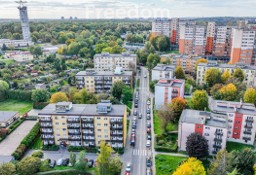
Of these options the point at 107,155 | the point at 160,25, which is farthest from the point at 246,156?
the point at 160,25

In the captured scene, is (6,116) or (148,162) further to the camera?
(6,116)

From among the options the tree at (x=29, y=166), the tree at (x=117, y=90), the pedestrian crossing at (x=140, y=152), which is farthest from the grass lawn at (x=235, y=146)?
the tree at (x=29, y=166)

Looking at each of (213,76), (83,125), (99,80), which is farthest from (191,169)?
(213,76)

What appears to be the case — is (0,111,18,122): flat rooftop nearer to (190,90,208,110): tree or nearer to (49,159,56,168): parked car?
(49,159,56,168): parked car

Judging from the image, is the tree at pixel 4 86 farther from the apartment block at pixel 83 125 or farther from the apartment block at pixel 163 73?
the apartment block at pixel 163 73

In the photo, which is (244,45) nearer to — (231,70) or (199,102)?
(231,70)

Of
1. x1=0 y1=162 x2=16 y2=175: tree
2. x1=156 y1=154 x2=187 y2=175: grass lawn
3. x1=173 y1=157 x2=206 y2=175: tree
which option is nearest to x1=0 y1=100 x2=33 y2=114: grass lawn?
x1=0 y1=162 x2=16 y2=175: tree
